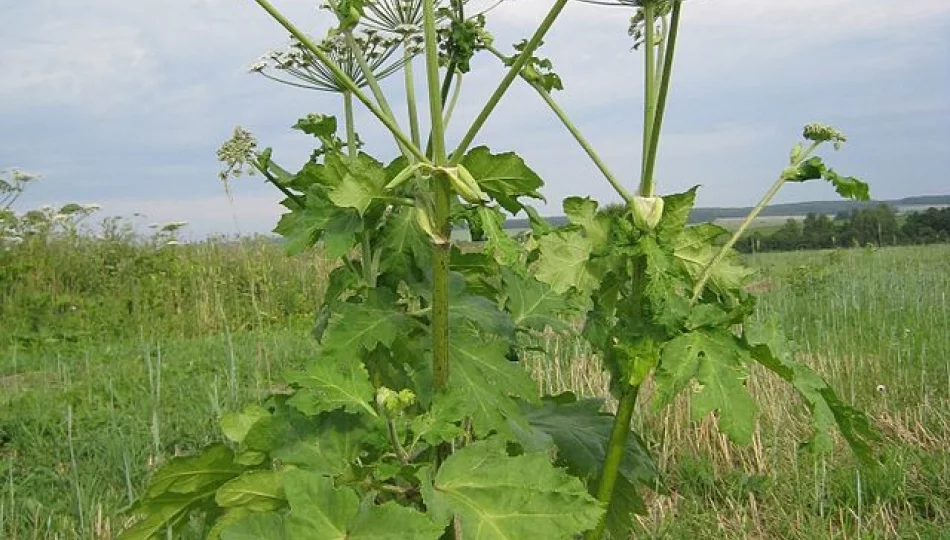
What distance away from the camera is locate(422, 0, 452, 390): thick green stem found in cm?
171

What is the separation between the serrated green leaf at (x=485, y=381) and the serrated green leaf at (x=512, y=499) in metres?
0.11

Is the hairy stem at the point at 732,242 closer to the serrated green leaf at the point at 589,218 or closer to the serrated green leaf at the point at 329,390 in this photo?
the serrated green leaf at the point at 589,218

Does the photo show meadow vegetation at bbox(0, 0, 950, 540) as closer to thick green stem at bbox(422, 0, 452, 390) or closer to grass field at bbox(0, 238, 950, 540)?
thick green stem at bbox(422, 0, 452, 390)

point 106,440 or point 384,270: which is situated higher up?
point 384,270

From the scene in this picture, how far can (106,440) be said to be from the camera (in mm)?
5098

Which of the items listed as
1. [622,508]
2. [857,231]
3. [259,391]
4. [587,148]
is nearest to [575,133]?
[587,148]

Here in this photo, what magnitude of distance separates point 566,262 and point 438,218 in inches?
13.2

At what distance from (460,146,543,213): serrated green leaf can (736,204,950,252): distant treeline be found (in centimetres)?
1485

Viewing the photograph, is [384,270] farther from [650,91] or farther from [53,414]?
[53,414]

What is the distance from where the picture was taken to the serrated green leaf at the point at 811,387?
1.90m

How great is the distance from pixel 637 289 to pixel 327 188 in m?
0.67

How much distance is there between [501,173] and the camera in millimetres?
1771

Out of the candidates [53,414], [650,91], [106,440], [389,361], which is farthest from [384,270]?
[53,414]

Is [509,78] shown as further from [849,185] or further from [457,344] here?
[849,185]
